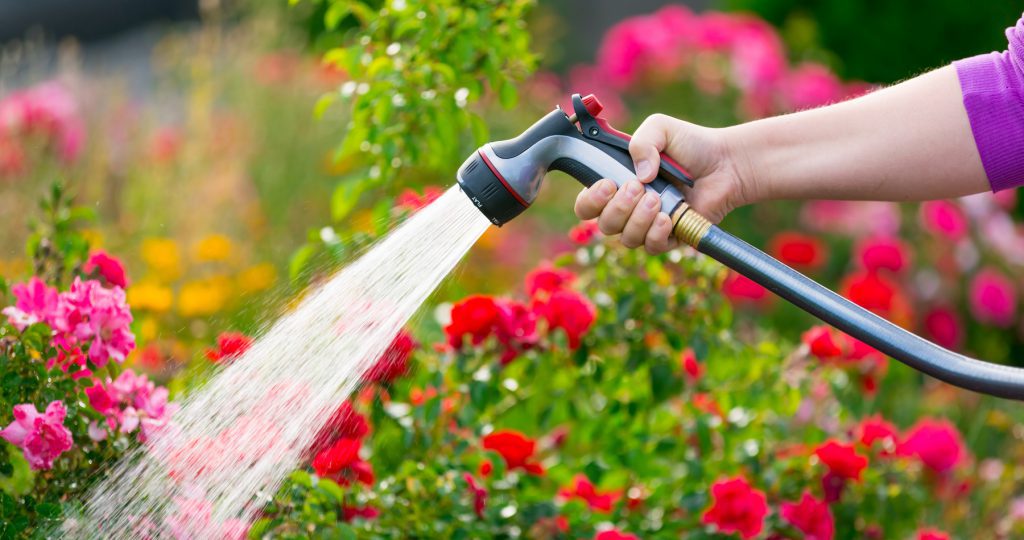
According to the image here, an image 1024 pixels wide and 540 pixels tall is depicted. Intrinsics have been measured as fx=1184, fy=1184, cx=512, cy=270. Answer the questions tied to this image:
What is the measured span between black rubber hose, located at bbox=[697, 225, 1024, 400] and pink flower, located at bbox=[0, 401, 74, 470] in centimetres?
82

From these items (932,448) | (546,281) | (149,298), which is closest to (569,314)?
(546,281)

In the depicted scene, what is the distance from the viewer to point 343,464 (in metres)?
1.73

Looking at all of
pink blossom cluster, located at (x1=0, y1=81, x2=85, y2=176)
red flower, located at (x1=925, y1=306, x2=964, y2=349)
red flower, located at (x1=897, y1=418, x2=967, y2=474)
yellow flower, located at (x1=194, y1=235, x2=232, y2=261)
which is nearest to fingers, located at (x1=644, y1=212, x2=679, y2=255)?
red flower, located at (x1=897, y1=418, x2=967, y2=474)

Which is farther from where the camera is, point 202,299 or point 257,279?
point 257,279

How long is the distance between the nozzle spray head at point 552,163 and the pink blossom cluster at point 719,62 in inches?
112

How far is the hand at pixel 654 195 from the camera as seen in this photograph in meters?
1.47

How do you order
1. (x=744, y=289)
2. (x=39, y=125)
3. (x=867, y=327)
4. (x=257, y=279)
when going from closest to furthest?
(x=867, y=327) → (x=257, y=279) → (x=744, y=289) → (x=39, y=125)

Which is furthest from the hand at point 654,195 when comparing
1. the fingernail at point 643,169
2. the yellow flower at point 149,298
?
the yellow flower at point 149,298

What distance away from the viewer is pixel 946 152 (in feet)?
5.12

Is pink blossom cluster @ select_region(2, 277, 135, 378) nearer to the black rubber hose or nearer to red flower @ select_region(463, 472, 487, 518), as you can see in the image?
red flower @ select_region(463, 472, 487, 518)

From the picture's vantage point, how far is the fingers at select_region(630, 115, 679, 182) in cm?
147

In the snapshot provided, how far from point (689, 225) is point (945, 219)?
266cm

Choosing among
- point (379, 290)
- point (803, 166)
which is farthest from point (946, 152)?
point (379, 290)

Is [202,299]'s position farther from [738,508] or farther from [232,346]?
Result: [738,508]
